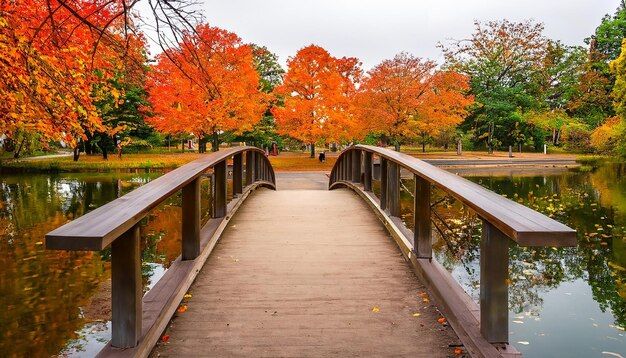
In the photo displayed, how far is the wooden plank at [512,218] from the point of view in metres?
2.23

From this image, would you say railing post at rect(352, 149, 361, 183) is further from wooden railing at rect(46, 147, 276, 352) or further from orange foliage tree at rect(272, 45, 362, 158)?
orange foliage tree at rect(272, 45, 362, 158)

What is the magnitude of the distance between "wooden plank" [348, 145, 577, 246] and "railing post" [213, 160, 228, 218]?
2.88 meters

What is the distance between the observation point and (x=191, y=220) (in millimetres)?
4352

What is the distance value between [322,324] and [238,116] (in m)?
25.1

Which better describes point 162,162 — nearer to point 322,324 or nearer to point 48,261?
point 48,261

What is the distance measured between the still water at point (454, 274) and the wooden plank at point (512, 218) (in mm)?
776

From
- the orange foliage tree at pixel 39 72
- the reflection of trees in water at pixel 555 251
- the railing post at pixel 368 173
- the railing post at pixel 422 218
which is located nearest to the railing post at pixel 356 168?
the railing post at pixel 368 173

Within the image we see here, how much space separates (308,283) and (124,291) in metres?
1.80

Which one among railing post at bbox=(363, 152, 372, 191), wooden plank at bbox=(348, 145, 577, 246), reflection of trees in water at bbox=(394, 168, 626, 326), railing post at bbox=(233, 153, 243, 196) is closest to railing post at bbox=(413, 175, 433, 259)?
reflection of trees in water at bbox=(394, 168, 626, 326)

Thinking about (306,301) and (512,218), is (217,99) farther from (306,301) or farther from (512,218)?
(512,218)

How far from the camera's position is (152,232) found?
1099 centimetres

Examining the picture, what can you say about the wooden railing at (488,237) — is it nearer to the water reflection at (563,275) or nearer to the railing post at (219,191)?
the water reflection at (563,275)

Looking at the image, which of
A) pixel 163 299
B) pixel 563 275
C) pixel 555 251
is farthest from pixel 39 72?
pixel 555 251

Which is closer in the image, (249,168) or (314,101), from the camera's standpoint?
(249,168)
